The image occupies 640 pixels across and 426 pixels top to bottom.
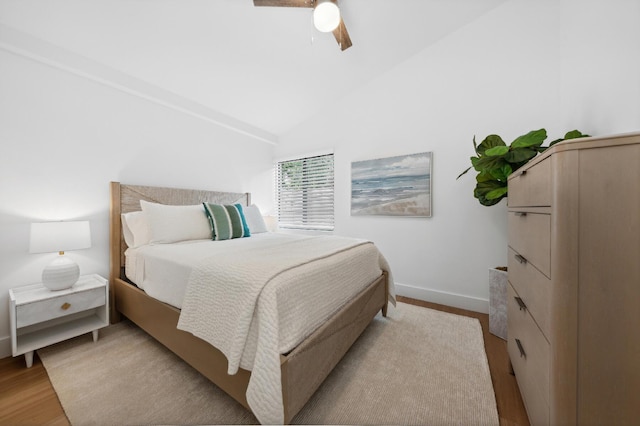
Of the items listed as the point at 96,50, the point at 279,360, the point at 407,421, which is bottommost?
the point at 407,421

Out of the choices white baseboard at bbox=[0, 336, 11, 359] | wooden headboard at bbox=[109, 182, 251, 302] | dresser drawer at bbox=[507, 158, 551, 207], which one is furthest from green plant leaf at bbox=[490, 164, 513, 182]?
white baseboard at bbox=[0, 336, 11, 359]

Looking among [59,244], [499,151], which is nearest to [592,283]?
[499,151]

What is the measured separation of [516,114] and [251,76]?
8.94 ft

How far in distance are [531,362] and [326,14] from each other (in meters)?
2.30

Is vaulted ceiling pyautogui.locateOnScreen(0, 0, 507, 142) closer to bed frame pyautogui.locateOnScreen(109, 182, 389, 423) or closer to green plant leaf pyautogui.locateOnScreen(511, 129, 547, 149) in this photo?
Result: bed frame pyautogui.locateOnScreen(109, 182, 389, 423)

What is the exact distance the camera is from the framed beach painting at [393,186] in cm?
272

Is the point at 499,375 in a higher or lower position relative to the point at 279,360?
lower

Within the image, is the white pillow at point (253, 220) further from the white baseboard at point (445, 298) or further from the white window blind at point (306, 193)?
the white baseboard at point (445, 298)

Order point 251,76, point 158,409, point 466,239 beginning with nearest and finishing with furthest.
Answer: point 158,409 < point 466,239 < point 251,76

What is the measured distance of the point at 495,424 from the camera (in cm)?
115

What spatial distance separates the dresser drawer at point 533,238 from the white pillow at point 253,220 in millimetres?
2582

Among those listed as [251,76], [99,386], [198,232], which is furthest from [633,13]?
[99,386]

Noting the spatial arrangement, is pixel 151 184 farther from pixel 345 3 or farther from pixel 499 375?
pixel 499 375

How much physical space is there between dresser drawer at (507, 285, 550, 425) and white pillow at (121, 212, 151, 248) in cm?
264
